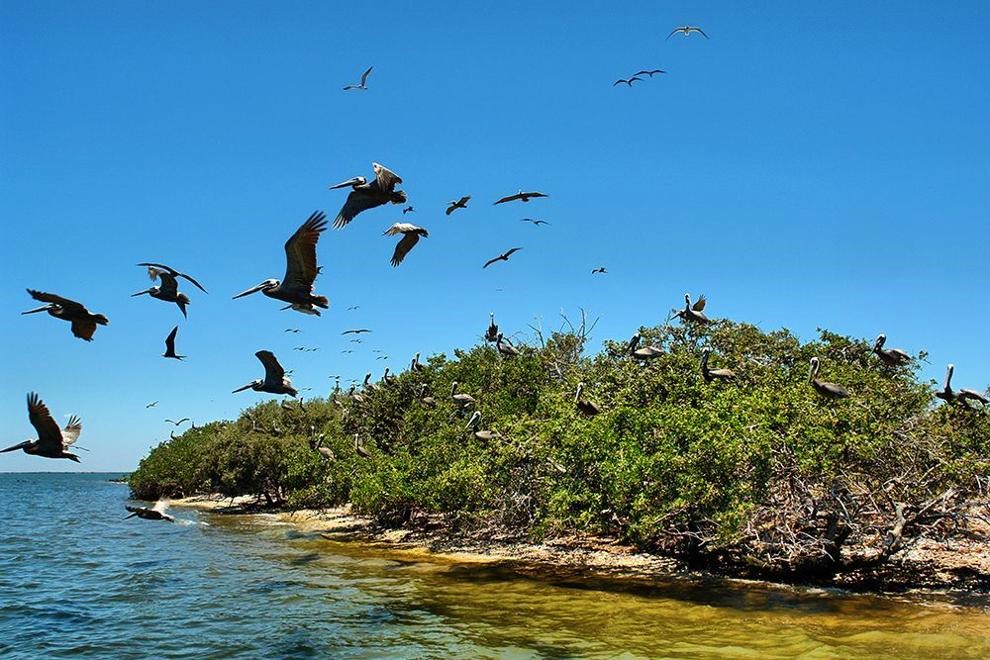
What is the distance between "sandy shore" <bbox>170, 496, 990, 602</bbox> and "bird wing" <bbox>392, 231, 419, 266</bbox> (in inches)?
452

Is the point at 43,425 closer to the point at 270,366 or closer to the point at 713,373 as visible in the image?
the point at 270,366

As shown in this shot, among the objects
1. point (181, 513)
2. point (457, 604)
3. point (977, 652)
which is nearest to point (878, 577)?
point (977, 652)

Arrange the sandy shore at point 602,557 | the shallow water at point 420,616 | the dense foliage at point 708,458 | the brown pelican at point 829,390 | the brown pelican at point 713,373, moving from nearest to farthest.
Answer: the shallow water at point 420,616, the brown pelican at point 829,390, the dense foliage at point 708,458, the sandy shore at point 602,557, the brown pelican at point 713,373

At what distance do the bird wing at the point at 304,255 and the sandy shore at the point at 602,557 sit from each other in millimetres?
12838

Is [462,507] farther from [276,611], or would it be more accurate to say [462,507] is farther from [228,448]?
[228,448]

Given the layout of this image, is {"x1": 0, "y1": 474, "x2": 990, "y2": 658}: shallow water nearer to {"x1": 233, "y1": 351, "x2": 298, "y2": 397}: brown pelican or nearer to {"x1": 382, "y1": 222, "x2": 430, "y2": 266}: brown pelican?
{"x1": 233, "y1": 351, "x2": 298, "y2": 397}: brown pelican

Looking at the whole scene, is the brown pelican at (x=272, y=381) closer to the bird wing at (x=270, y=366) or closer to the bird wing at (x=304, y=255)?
the bird wing at (x=270, y=366)

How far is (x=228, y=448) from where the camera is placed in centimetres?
4472

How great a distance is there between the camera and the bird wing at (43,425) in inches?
403

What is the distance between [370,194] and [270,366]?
3445mm

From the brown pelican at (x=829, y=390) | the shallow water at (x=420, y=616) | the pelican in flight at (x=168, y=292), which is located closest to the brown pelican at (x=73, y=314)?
the pelican in flight at (x=168, y=292)

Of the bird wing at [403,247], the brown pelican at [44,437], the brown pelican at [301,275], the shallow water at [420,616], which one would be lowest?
the shallow water at [420,616]

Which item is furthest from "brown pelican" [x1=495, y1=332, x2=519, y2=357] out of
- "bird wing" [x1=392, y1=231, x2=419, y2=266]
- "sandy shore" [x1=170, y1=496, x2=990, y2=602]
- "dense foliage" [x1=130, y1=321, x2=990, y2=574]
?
"bird wing" [x1=392, y1=231, x2=419, y2=266]

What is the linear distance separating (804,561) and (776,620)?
3323mm
